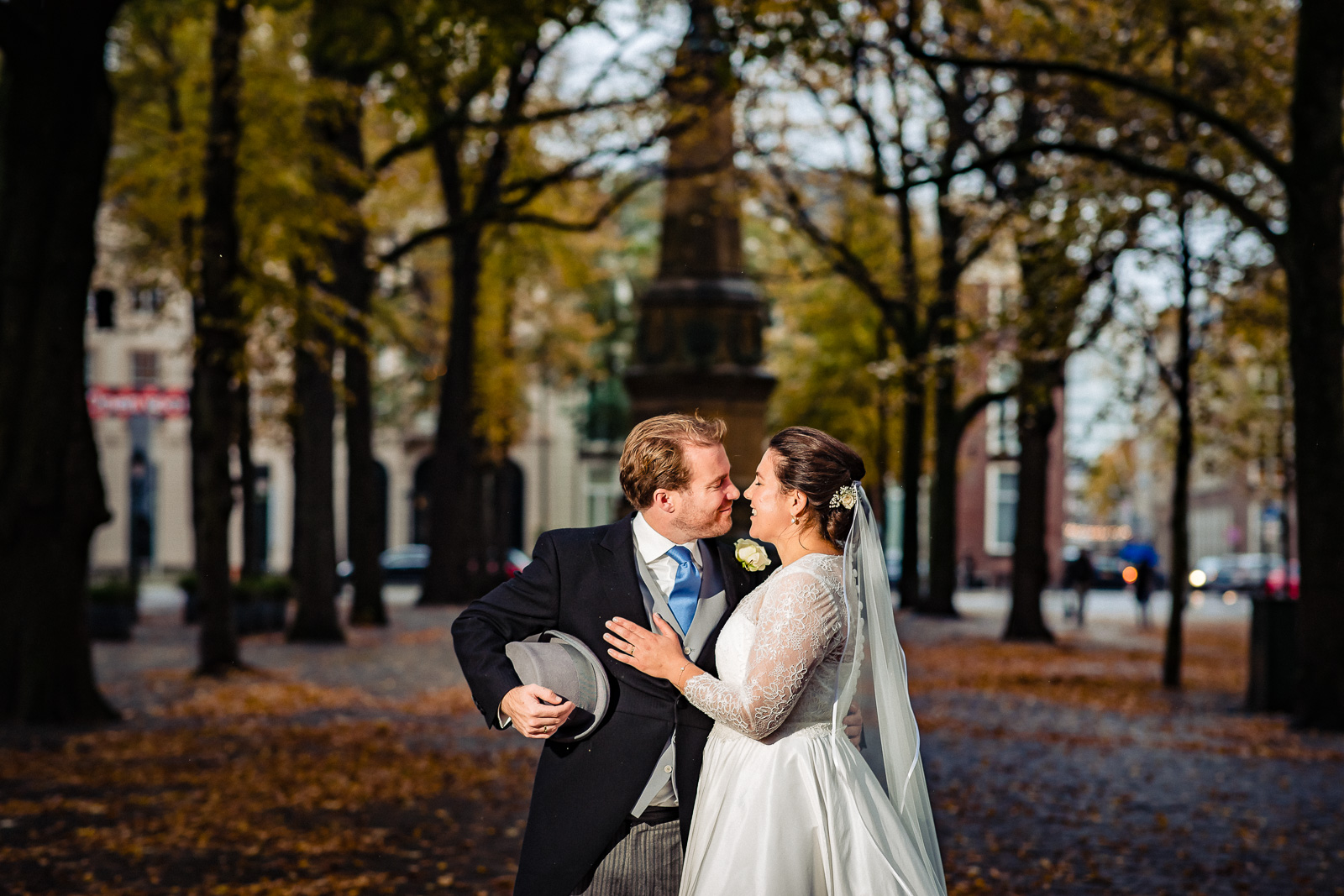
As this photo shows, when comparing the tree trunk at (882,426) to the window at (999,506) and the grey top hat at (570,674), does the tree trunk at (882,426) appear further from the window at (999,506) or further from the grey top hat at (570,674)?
the grey top hat at (570,674)

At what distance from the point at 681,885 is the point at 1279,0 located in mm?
18331

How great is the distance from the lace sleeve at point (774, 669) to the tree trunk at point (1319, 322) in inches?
404

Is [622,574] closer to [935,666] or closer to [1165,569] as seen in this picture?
[935,666]

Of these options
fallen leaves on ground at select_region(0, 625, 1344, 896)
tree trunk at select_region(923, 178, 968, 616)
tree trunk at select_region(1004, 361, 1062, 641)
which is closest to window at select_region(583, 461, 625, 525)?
tree trunk at select_region(923, 178, 968, 616)

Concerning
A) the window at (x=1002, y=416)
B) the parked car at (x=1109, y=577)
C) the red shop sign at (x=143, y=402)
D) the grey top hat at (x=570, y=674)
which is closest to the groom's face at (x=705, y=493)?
the grey top hat at (x=570, y=674)

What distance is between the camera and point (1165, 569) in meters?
77.9

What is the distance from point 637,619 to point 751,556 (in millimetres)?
336

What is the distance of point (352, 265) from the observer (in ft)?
78.0

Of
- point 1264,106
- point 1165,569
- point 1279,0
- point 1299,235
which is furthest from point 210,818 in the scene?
point 1165,569

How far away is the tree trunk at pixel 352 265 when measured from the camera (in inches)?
703

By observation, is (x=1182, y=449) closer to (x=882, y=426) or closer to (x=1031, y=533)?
(x=1031, y=533)

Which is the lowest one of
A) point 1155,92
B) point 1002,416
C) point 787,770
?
point 787,770

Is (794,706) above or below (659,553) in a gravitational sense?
below

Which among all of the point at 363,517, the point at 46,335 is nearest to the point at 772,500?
the point at 46,335
